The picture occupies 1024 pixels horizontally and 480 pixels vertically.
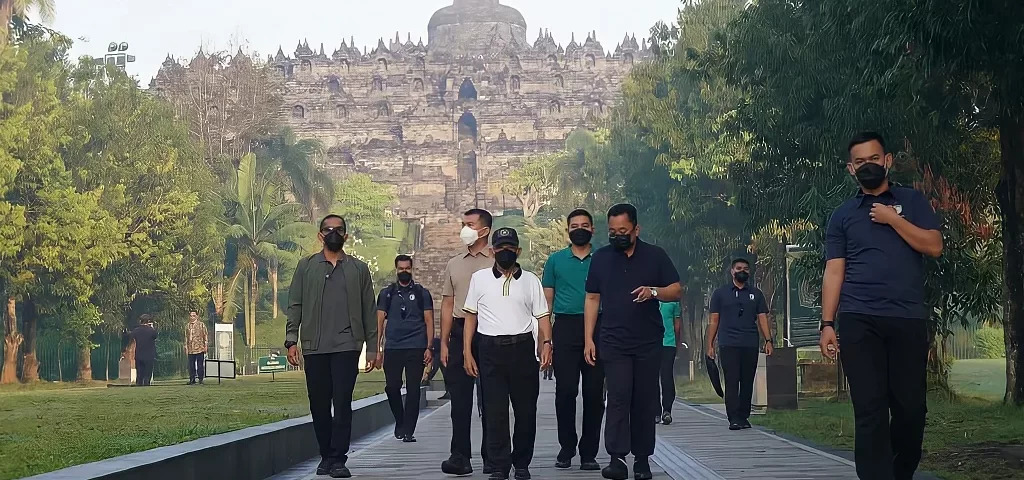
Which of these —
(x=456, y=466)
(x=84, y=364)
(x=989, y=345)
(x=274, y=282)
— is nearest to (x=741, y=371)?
(x=456, y=466)

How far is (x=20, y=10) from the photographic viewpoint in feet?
146

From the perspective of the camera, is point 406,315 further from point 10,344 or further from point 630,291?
point 10,344

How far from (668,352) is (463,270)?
234 inches

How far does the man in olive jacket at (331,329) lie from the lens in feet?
39.3

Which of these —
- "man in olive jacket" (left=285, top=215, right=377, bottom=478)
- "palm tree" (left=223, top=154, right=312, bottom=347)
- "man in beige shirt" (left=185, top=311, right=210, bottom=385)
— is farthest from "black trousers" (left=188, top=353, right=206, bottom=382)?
"man in olive jacket" (left=285, top=215, right=377, bottom=478)

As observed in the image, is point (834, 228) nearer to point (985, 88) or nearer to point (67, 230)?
point (985, 88)

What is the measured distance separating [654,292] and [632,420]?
0.88 meters

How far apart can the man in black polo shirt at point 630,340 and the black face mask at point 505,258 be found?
61 cm

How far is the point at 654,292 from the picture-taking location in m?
11.3

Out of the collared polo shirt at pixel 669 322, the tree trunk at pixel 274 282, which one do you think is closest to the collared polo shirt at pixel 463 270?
the collared polo shirt at pixel 669 322

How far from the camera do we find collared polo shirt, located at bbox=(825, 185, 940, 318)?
840 centimetres

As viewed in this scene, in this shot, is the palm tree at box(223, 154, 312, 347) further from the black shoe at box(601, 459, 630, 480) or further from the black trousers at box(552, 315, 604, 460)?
the black shoe at box(601, 459, 630, 480)

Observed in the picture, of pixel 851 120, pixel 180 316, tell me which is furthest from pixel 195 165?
pixel 851 120

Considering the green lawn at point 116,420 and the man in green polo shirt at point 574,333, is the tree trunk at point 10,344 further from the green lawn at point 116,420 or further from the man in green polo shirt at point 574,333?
the man in green polo shirt at point 574,333
